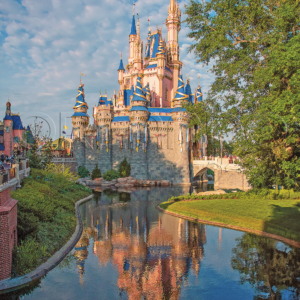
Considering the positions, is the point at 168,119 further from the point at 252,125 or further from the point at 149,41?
the point at 252,125

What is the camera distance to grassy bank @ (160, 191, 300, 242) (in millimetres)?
17016

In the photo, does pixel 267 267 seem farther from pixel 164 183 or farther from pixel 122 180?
pixel 164 183

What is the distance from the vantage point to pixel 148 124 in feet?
186

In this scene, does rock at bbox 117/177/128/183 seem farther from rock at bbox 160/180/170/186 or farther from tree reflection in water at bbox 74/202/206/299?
tree reflection in water at bbox 74/202/206/299

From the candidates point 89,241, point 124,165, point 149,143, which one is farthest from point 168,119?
point 89,241

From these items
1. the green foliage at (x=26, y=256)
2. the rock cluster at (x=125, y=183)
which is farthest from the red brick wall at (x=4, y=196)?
the rock cluster at (x=125, y=183)

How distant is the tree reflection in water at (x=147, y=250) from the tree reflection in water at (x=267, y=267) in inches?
75.3

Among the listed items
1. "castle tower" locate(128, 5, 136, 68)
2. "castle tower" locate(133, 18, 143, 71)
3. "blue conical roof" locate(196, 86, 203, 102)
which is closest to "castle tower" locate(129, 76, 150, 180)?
"castle tower" locate(133, 18, 143, 71)

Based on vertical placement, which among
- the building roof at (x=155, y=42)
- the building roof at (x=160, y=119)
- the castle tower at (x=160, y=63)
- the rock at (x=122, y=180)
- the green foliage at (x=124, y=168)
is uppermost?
the building roof at (x=155, y=42)

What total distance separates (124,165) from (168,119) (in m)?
12.1

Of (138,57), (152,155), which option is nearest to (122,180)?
(152,155)

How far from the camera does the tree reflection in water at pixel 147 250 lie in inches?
425

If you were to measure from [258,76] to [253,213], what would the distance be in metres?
9.88

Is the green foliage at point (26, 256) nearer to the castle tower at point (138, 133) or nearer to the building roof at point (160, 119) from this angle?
the castle tower at point (138, 133)
